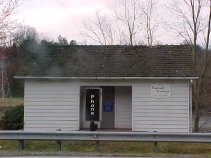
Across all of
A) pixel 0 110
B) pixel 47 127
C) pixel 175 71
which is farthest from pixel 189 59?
pixel 0 110

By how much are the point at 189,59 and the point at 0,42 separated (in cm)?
1051

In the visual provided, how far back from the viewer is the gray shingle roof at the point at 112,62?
63.5ft

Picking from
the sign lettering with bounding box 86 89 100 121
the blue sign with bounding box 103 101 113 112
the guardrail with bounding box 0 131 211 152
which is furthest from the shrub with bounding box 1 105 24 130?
the guardrail with bounding box 0 131 211 152

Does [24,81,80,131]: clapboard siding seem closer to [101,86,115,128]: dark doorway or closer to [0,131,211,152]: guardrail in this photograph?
[101,86,115,128]: dark doorway

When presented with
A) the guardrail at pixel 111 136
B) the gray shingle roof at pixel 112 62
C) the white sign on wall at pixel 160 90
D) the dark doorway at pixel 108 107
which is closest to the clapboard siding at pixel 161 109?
the white sign on wall at pixel 160 90

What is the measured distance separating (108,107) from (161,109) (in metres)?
2.67

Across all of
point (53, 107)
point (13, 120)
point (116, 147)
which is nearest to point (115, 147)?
point (116, 147)

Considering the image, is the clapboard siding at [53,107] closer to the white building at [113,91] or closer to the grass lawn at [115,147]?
the white building at [113,91]

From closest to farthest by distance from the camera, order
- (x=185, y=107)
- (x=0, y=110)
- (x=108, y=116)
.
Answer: (x=185, y=107)
(x=108, y=116)
(x=0, y=110)

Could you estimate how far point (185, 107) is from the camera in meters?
19.0

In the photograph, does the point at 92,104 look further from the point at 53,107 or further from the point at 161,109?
the point at 161,109

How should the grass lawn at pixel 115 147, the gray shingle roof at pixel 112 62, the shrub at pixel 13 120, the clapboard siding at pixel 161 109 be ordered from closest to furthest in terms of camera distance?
the grass lawn at pixel 115 147
the clapboard siding at pixel 161 109
the gray shingle roof at pixel 112 62
the shrub at pixel 13 120

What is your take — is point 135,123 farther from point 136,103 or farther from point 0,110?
point 0,110

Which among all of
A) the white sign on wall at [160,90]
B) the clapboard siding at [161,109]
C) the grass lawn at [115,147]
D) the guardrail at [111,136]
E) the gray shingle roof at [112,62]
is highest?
the gray shingle roof at [112,62]
